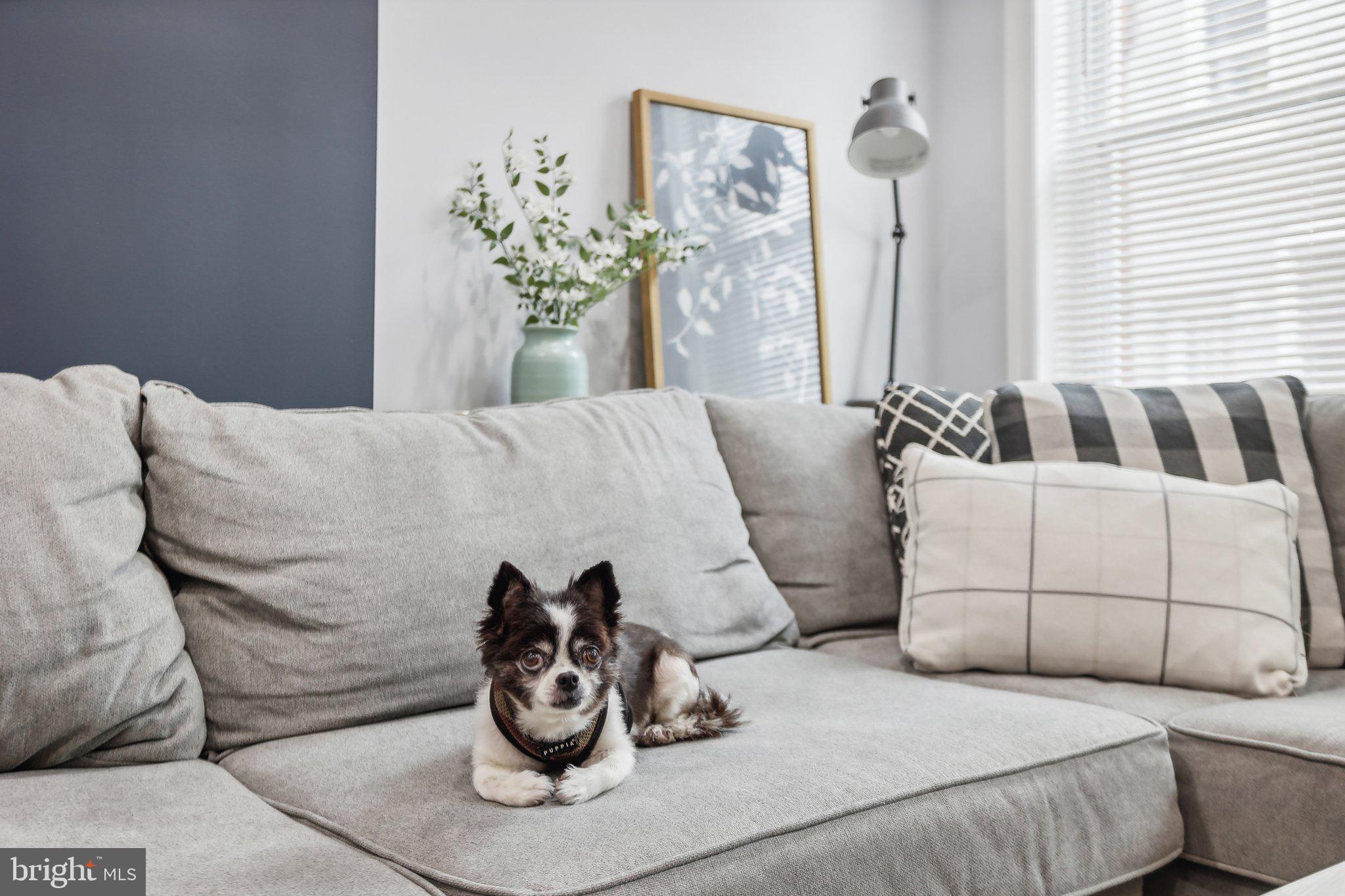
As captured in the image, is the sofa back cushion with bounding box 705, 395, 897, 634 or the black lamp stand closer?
the sofa back cushion with bounding box 705, 395, 897, 634

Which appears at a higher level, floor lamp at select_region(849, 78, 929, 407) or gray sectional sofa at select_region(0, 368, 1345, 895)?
floor lamp at select_region(849, 78, 929, 407)

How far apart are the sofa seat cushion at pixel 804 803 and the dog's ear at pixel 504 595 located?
177mm

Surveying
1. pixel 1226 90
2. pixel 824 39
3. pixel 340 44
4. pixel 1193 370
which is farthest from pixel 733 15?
pixel 1193 370

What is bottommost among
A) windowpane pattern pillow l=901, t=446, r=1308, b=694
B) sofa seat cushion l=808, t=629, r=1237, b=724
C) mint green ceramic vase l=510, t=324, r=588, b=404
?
sofa seat cushion l=808, t=629, r=1237, b=724

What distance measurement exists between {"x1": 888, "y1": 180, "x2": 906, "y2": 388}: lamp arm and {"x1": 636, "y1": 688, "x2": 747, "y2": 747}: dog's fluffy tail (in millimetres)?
1745

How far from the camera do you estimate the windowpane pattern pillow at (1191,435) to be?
1765mm

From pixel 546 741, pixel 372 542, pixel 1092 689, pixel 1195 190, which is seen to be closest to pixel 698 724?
pixel 546 741

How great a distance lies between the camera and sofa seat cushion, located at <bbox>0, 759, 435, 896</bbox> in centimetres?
84

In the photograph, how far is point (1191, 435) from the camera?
1868mm

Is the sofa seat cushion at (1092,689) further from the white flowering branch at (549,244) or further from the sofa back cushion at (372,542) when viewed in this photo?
the white flowering branch at (549,244)

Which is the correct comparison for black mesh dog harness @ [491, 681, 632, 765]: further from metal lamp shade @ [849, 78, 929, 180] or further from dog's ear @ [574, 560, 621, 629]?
metal lamp shade @ [849, 78, 929, 180]

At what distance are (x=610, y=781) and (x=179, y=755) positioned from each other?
1.88 ft

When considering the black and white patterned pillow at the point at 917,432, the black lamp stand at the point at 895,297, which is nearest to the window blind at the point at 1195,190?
the black lamp stand at the point at 895,297

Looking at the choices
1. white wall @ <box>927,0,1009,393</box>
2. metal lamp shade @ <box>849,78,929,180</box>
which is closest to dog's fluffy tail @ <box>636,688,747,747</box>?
metal lamp shade @ <box>849,78,929,180</box>
